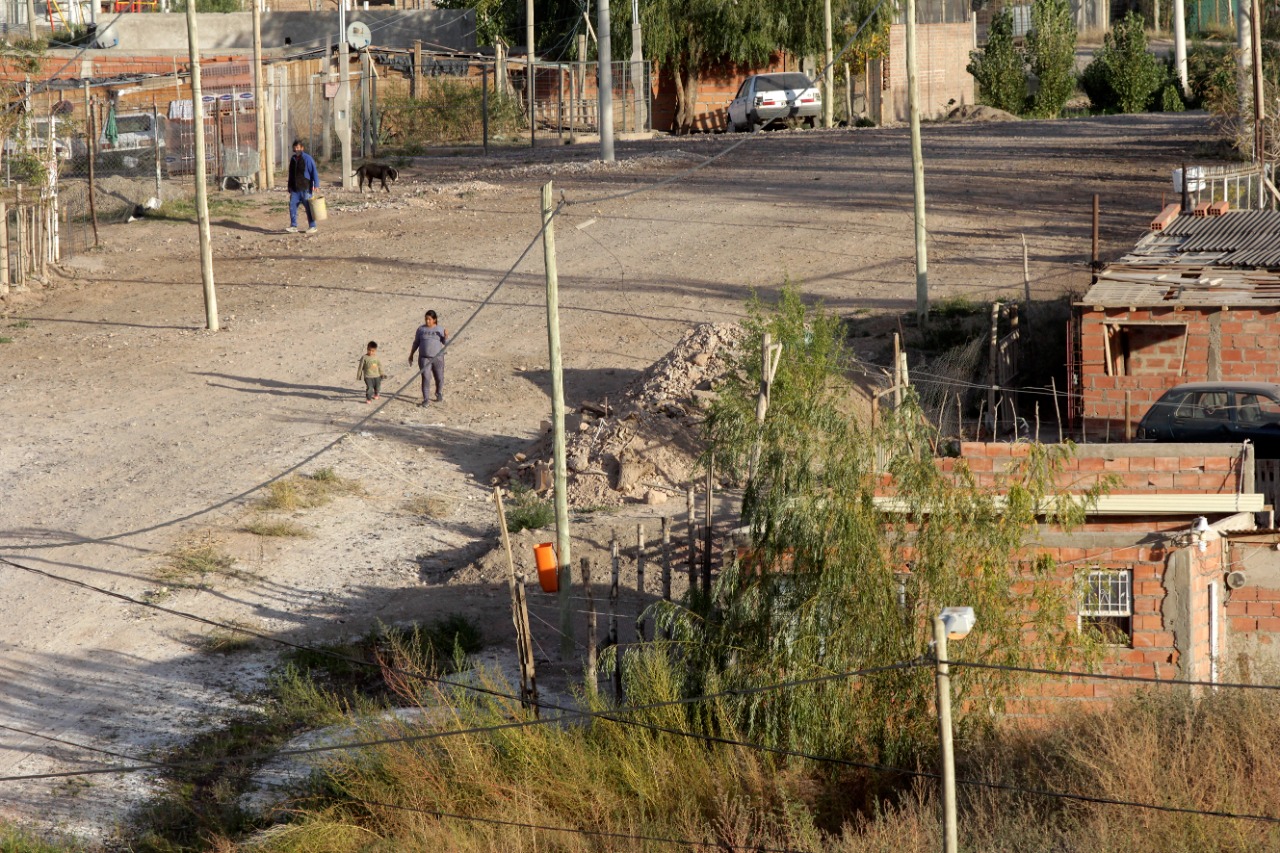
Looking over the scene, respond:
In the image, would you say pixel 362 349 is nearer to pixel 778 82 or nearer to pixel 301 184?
pixel 301 184

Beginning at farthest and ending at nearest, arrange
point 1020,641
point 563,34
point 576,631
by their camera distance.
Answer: point 563,34
point 576,631
point 1020,641

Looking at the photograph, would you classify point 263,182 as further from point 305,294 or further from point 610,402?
point 610,402

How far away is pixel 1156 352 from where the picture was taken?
2095 cm

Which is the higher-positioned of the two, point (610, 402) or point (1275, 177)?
point (1275, 177)

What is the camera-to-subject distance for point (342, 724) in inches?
554

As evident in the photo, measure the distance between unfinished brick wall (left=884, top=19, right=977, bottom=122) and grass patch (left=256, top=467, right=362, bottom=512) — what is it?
117 feet

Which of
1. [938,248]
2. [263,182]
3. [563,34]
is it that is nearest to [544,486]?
[938,248]

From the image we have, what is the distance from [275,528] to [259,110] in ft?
56.5

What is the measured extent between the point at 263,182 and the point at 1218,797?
90.7ft

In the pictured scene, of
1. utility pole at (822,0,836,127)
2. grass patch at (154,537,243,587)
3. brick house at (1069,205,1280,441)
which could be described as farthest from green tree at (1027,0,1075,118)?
grass patch at (154,537,243,587)

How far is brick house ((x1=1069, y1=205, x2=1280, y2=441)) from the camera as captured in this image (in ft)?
66.9

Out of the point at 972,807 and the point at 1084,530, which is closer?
the point at 972,807

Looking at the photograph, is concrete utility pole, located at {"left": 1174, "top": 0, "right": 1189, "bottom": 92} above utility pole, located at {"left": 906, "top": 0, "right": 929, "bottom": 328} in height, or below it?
above

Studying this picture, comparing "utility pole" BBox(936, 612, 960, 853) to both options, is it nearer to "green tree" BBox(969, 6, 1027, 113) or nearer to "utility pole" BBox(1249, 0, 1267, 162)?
"utility pole" BBox(1249, 0, 1267, 162)
